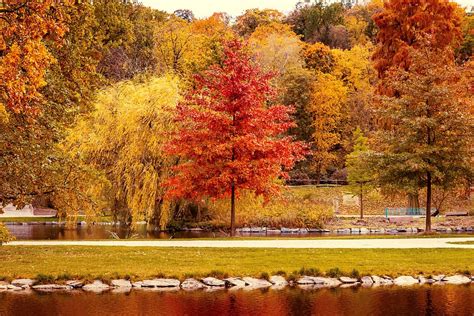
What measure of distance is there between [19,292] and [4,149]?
375cm

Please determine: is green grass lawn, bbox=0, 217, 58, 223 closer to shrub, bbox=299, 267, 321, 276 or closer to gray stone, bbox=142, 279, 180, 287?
gray stone, bbox=142, 279, 180, 287

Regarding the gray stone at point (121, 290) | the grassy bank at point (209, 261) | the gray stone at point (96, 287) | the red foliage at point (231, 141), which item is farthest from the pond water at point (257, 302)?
the red foliage at point (231, 141)

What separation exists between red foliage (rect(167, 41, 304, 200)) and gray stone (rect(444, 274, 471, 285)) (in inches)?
373

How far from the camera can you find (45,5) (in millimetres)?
10406

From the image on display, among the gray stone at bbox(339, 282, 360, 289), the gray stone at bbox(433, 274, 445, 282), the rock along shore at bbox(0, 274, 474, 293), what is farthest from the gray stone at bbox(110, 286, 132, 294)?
the gray stone at bbox(433, 274, 445, 282)

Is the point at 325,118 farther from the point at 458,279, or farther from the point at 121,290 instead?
the point at 121,290

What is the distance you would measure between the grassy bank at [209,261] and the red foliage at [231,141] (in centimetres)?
534

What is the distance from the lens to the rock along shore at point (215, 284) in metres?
15.5

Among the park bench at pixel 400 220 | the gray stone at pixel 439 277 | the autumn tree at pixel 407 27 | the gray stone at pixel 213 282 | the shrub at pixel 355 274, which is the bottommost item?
the gray stone at pixel 213 282

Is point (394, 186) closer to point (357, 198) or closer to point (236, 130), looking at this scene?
point (236, 130)

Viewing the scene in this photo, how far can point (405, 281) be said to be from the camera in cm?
1631

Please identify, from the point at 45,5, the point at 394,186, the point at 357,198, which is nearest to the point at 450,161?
the point at 394,186

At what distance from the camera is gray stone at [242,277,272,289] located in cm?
1573

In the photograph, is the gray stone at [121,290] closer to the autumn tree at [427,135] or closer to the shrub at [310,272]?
the shrub at [310,272]
